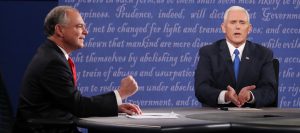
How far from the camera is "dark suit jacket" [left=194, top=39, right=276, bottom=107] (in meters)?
3.36

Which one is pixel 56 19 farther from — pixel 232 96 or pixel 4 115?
pixel 4 115

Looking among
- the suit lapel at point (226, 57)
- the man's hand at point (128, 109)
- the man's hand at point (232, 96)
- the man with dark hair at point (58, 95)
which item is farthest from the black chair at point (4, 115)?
the suit lapel at point (226, 57)

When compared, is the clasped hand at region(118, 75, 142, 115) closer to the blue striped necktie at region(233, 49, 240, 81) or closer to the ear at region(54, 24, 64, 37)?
the ear at region(54, 24, 64, 37)

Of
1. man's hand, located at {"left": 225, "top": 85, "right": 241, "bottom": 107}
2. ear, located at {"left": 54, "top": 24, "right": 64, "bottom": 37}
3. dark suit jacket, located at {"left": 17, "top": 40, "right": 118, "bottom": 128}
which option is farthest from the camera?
man's hand, located at {"left": 225, "top": 85, "right": 241, "bottom": 107}

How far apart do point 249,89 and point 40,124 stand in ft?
4.50

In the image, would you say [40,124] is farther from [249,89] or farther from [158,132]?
[249,89]

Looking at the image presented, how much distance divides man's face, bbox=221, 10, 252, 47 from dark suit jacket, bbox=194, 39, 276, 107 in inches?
2.8

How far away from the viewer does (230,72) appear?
341 cm

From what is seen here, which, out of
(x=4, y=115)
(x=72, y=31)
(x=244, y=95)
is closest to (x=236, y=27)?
(x=244, y=95)

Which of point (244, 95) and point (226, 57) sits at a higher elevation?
point (226, 57)

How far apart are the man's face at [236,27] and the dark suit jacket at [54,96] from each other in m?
1.48

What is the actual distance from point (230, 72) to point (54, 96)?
144cm

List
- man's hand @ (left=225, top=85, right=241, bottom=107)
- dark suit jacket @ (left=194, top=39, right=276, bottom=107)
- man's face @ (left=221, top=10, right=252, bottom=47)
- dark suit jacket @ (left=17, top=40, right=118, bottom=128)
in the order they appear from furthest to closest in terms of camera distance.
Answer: man's face @ (left=221, top=10, right=252, bottom=47) < dark suit jacket @ (left=194, top=39, right=276, bottom=107) < man's hand @ (left=225, top=85, right=241, bottom=107) < dark suit jacket @ (left=17, top=40, right=118, bottom=128)

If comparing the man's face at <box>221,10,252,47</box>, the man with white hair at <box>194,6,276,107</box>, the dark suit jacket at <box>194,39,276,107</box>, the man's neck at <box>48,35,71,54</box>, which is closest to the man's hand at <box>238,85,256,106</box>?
the man with white hair at <box>194,6,276,107</box>
